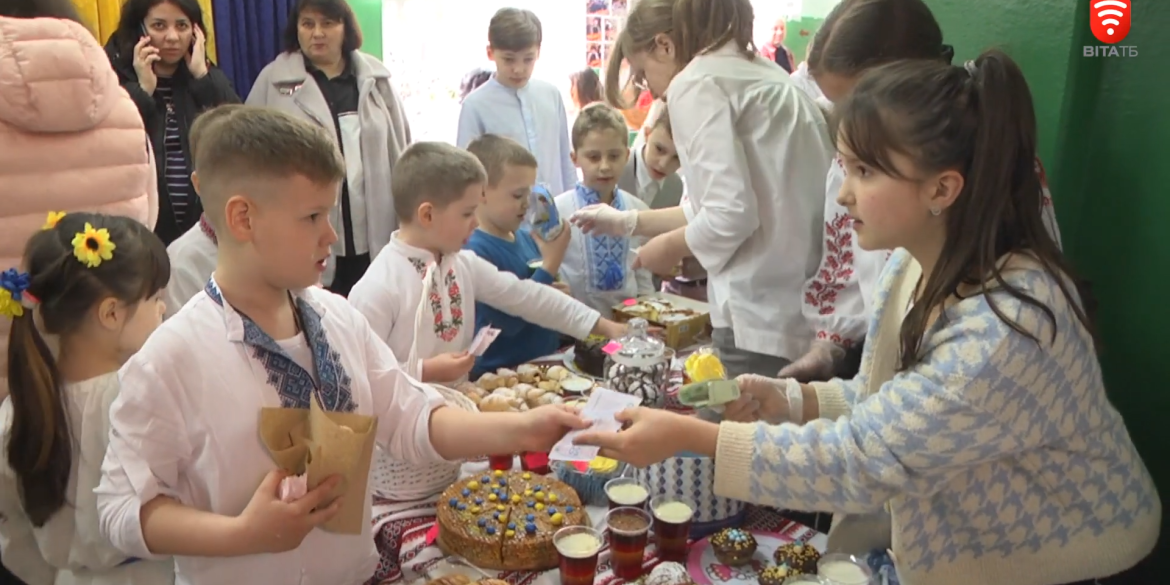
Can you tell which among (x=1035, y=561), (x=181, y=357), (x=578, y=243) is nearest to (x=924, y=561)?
(x=1035, y=561)

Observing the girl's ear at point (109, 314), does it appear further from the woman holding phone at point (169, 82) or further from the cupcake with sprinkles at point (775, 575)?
the woman holding phone at point (169, 82)

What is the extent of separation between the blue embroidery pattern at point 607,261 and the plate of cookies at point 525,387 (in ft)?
2.92

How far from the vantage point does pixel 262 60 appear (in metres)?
4.74

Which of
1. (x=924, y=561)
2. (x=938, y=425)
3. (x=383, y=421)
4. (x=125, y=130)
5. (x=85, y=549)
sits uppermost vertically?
(x=125, y=130)

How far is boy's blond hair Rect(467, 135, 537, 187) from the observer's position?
3.18 m

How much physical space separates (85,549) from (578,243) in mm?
2205

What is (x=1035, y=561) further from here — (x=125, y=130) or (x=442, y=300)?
(x=125, y=130)

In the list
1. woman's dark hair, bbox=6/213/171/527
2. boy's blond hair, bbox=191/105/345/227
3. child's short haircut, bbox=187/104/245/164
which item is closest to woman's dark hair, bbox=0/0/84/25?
woman's dark hair, bbox=6/213/171/527

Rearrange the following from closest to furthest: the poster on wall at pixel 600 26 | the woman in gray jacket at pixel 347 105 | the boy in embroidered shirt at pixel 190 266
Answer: the boy in embroidered shirt at pixel 190 266
the woman in gray jacket at pixel 347 105
the poster on wall at pixel 600 26

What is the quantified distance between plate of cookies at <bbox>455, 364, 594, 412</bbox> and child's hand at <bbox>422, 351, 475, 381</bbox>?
55 mm

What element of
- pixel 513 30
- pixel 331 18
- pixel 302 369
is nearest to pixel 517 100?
pixel 513 30

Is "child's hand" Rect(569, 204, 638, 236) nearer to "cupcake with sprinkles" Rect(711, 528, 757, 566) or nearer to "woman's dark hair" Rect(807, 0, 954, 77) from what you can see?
"woman's dark hair" Rect(807, 0, 954, 77)

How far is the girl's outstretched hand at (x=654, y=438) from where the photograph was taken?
64.4 inches

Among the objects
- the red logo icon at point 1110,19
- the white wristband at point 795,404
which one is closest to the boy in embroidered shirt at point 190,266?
the white wristband at point 795,404
